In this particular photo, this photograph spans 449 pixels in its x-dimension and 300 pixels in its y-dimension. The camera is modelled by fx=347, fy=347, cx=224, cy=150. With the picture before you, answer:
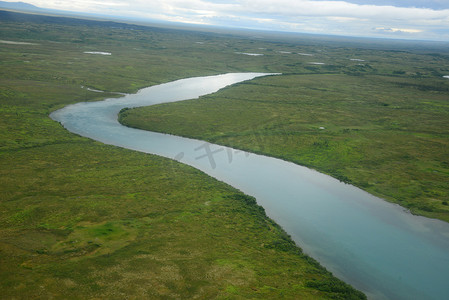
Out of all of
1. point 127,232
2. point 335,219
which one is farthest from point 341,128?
point 127,232

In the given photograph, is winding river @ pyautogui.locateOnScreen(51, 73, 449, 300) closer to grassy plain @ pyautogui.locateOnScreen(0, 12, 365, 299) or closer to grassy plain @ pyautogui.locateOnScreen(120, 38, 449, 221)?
grassy plain @ pyautogui.locateOnScreen(0, 12, 365, 299)

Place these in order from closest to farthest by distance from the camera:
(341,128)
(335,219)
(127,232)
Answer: (127,232) → (335,219) → (341,128)

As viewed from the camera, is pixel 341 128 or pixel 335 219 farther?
pixel 341 128

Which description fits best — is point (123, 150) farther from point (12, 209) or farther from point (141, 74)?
point (141, 74)

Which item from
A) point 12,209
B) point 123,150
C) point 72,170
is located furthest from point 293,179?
point 12,209

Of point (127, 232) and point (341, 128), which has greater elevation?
point (341, 128)

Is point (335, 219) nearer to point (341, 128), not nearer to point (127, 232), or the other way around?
point (127, 232)

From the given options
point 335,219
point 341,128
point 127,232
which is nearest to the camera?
point 127,232
